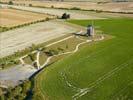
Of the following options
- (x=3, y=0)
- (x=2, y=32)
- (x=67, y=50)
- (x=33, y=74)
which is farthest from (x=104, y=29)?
(x=3, y=0)

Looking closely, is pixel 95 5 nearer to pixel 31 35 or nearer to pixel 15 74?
pixel 31 35

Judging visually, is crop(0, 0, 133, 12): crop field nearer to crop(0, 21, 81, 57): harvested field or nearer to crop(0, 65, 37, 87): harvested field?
crop(0, 21, 81, 57): harvested field

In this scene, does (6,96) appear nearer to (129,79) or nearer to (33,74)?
(33,74)

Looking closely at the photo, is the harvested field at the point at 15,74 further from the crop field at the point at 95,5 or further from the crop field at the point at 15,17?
the crop field at the point at 95,5

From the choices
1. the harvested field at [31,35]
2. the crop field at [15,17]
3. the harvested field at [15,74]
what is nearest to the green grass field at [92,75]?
the harvested field at [15,74]

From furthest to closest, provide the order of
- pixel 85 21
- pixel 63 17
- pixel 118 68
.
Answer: pixel 63 17 → pixel 85 21 → pixel 118 68

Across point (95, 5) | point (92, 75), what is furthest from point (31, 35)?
point (95, 5)

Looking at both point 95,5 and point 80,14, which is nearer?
point 80,14
